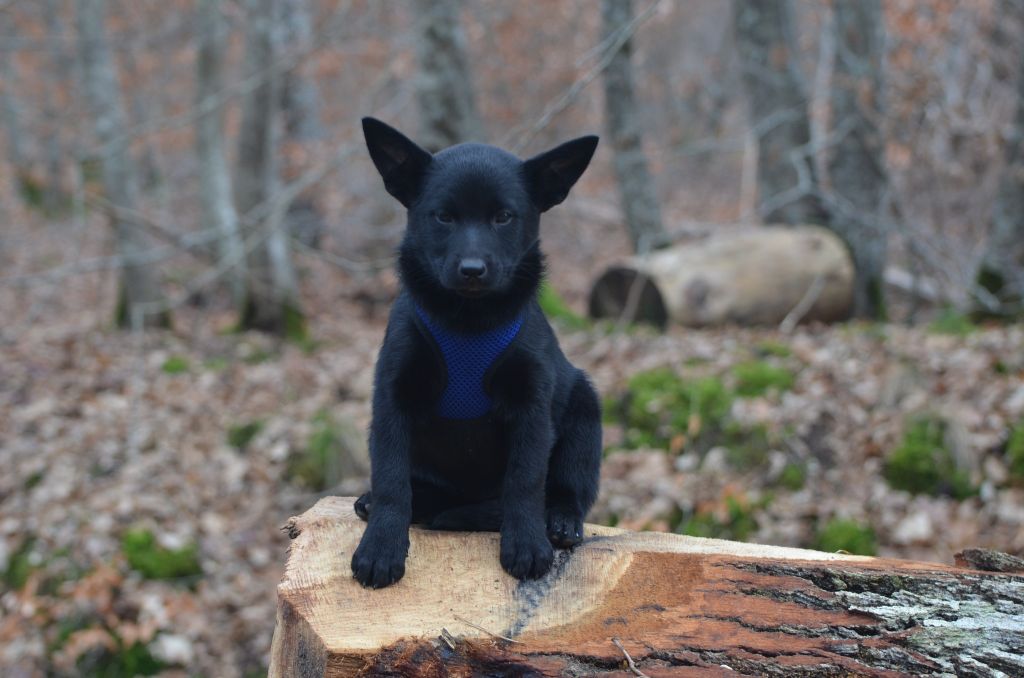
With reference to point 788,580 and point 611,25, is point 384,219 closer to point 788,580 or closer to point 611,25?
point 611,25

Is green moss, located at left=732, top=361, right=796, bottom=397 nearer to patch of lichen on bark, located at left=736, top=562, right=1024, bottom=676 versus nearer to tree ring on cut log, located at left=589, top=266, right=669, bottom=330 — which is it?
tree ring on cut log, located at left=589, top=266, right=669, bottom=330

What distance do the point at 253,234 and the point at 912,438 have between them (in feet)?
26.0

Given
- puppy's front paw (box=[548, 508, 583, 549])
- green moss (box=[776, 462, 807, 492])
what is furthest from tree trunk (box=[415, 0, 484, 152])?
puppy's front paw (box=[548, 508, 583, 549])

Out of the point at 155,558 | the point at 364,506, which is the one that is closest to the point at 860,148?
the point at 155,558

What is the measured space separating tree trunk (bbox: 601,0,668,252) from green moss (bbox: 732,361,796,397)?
16.0ft

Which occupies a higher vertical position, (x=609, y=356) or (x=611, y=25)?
(x=611, y=25)

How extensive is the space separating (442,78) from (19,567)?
20.6 feet

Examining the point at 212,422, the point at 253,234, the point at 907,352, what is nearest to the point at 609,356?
the point at 907,352

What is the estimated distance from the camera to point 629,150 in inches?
477

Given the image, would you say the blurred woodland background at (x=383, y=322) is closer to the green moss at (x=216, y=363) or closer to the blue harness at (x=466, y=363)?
the green moss at (x=216, y=363)

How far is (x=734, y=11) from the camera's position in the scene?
12406 millimetres

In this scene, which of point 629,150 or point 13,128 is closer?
point 629,150

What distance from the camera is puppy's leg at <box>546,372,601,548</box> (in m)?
3.47

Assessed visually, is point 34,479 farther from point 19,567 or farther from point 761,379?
point 761,379
